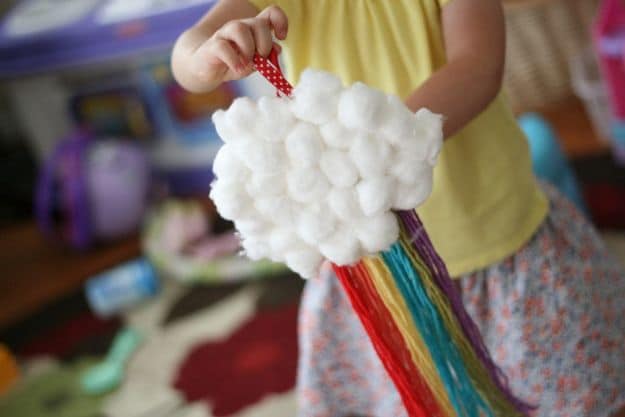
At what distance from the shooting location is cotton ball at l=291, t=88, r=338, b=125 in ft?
1.53

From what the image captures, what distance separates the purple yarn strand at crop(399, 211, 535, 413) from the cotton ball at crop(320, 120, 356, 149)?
0.26 ft

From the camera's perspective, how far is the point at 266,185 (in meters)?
0.48

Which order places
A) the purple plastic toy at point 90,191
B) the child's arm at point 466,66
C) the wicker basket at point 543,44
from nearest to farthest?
the child's arm at point 466,66 → the wicker basket at point 543,44 → the purple plastic toy at point 90,191

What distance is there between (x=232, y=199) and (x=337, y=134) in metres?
0.09

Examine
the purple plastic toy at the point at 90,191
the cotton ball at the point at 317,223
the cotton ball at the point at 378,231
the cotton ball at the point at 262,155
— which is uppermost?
the purple plastic toy at the point at 90,191

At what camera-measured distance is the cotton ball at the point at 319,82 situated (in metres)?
0.47

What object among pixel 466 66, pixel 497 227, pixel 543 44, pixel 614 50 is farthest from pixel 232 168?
pixel 543 44

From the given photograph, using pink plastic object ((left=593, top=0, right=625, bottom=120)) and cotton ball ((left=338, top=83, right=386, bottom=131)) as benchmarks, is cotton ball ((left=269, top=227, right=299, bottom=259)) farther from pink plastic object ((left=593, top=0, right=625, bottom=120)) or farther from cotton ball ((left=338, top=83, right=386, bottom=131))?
pink plastic object ((left=593, top=0, right=625, bottom=120))

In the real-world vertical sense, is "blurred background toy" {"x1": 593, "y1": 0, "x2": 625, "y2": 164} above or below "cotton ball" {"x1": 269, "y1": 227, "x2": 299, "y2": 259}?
above

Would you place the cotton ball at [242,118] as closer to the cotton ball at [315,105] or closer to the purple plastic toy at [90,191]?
the cotton ball at [315,105]

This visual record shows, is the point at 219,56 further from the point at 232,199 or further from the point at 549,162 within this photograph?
the point at 549,162

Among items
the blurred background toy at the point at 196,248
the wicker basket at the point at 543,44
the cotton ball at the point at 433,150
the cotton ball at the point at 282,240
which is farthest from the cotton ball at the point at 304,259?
the wicker basket at the point at 543,44

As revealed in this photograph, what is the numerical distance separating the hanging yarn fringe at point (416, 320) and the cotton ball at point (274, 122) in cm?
5

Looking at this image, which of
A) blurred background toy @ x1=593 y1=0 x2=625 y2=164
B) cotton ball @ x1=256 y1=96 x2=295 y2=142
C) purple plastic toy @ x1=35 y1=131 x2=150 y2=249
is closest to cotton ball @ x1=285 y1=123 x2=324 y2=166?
cotton ball @ x1=256 y1=96 x2=295 y2=142
